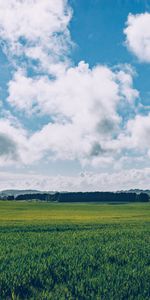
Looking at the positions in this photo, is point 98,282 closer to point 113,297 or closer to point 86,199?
point 113,297

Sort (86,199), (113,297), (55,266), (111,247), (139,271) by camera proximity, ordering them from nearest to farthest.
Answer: (113,297), (139,271), (55,266), (111,247), (86,199)

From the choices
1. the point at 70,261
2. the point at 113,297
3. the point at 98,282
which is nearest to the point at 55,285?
the point at 98,282

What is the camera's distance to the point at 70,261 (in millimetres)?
14492

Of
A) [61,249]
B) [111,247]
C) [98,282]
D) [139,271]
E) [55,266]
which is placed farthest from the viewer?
[111,247]

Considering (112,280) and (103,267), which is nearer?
(112,280)

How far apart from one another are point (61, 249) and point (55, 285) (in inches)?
250

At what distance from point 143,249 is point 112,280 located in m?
7.11

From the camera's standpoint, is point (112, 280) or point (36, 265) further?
point (36, 265)

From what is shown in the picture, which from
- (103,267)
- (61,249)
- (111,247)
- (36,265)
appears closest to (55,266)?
(36,265)

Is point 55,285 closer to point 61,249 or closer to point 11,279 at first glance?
point 11,279

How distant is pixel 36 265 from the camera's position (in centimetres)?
1343

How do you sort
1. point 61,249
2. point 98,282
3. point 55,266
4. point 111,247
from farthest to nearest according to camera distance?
point 111,247, point 61,249, point 55,266, point 98,282

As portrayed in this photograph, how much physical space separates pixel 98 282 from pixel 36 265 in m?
2.98

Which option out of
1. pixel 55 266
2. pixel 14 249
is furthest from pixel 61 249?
pixel 55 266
